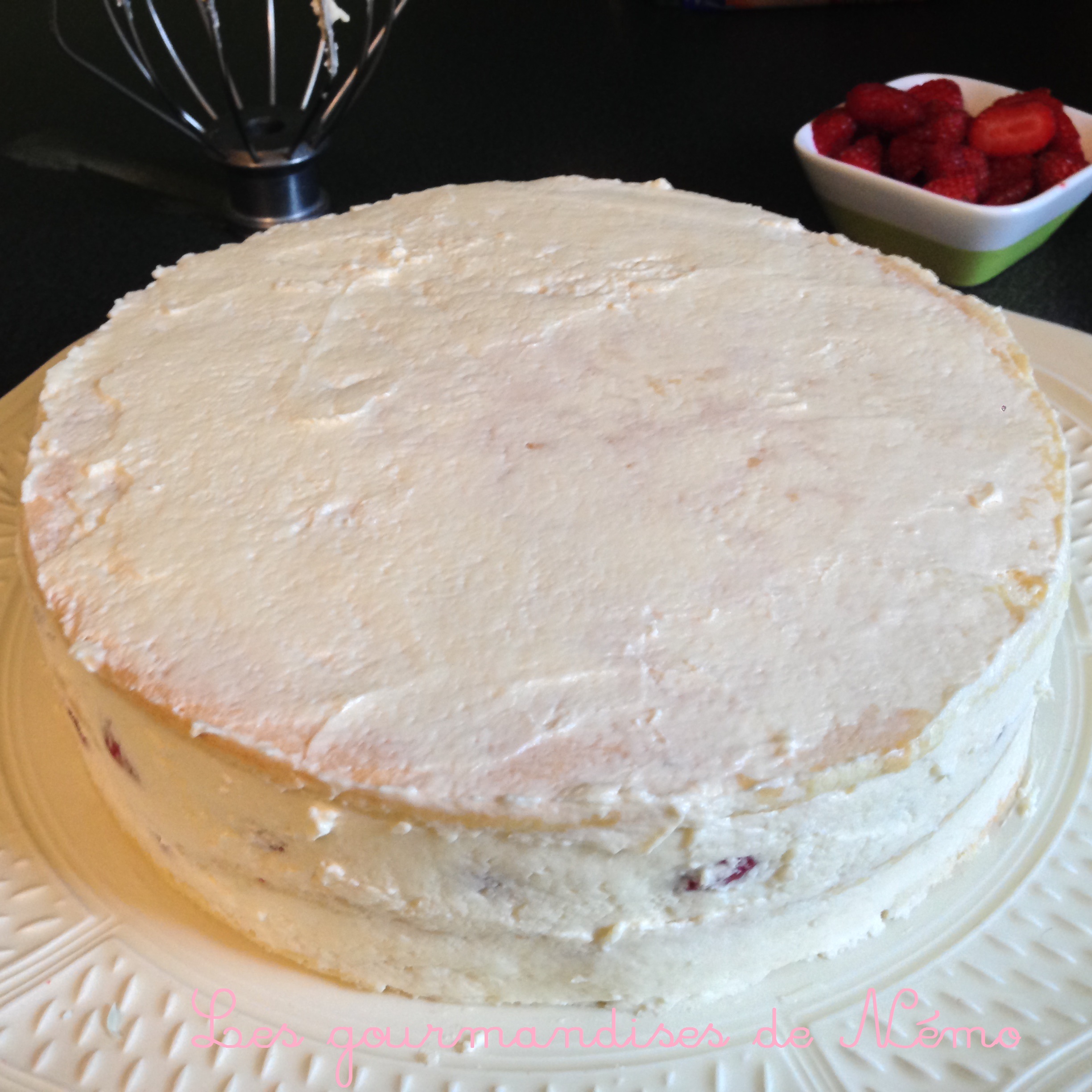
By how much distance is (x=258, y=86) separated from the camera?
2.42 metres

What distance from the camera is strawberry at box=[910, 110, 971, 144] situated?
1.75 m

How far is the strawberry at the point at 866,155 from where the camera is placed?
70.2 inches

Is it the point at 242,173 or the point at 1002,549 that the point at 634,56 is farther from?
the point at 1002,549

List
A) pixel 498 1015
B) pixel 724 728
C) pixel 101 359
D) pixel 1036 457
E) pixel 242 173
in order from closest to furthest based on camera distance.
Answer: pixel 724 728 < pixel 498 1015 < pixel 1036 457 < pixel 101 359 < pixel 242 173

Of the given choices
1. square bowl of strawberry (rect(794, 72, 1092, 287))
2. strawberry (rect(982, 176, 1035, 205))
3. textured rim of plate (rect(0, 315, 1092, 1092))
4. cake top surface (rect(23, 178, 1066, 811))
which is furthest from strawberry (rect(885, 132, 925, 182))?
textured rim of plate (rect(0, 315, 1092, 1092))

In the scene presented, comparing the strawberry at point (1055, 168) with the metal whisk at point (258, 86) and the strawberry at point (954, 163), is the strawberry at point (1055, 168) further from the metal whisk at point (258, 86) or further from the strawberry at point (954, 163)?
the metal whisk at point (258, 86)

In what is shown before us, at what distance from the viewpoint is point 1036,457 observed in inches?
41.7

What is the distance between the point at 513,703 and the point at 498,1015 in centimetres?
27

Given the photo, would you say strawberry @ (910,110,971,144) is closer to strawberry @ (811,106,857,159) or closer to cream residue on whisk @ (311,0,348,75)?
strawberry @ (811,106,857,159)

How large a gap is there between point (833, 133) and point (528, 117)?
30.7 inches

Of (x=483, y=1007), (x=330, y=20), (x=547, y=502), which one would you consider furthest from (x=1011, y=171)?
(x=483, y=1007)

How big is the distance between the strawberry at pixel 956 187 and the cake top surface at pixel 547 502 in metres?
0.47

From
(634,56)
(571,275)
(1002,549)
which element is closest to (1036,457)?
(1002,549)

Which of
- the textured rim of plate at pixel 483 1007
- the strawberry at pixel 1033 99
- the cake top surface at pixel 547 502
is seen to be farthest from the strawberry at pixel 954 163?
the textured rim of plate at pixel 483 1007
